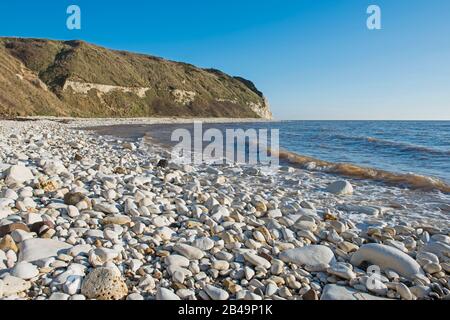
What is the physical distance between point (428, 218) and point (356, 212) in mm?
1158

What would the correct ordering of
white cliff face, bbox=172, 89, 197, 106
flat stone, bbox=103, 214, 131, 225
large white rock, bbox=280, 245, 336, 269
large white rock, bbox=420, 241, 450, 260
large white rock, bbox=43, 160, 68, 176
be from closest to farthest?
1. large white rock, bbox=280, 245, 336, 269
2. large white rock, bbox=420, 241, 450, 260
3. flat stone, bbox=103, 214, 131, 225
4. large white rock, bbox=43, 160, 68, 176
5. white cliff face, bbox=172, 89, 197, 106

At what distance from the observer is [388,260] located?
3357 millimetres

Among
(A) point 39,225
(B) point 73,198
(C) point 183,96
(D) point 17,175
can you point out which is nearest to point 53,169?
(D) point 17,175

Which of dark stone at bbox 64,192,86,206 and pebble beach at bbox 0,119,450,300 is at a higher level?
dark stone at bbox 64,192,86,206

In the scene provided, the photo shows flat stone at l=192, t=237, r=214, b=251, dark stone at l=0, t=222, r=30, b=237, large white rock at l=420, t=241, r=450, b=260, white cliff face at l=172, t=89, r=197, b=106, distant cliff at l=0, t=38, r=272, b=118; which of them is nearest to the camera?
dark stone at l=0, t=222, r=30, b=237

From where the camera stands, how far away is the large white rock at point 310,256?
3.35 meters

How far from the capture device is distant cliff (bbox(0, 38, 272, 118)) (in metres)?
45.2

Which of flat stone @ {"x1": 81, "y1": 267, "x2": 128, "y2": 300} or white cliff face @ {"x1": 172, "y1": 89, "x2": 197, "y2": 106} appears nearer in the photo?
flat stone @ {"x1": 81, "y1": 267, "x2": 128, "y2": 300}

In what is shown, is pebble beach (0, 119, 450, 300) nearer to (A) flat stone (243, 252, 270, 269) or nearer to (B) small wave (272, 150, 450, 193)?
(A) flat stone (243, 252, 270, 269)

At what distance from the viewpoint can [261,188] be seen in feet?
23.9

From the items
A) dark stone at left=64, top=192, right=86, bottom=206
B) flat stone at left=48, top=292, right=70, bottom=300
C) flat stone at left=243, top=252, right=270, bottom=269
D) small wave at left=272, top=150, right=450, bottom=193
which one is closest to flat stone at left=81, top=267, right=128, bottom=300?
flat stone at left=48, top=292, right=70, bottom=300

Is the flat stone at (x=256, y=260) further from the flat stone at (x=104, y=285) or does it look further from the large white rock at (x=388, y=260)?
the flat stone at (x=104, y=285)
